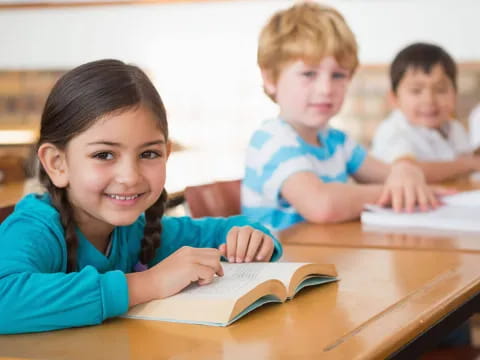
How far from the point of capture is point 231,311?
0.95m

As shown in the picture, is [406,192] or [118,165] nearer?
[118,165]

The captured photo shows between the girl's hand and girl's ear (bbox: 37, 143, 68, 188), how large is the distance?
23cm

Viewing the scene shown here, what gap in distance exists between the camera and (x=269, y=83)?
2.20 meters

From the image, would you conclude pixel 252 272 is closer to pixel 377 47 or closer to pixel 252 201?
pixel 252 201

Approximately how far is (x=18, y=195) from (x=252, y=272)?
132 cm

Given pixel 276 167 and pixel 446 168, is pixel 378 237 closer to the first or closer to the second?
pixel 276 167

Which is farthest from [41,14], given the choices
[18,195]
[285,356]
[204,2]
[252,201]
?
[285,356]

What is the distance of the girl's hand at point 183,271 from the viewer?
3.38 feet

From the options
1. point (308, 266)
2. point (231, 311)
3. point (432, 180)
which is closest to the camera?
point (231, 311)

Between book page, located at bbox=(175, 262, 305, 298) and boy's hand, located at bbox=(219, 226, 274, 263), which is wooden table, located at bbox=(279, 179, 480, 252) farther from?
book page, located at bbox=(175, 262, 305, 298)

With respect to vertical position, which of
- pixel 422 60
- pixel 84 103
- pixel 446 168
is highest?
pixel 84 103

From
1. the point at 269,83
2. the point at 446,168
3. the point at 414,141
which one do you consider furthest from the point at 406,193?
the point at 414,141

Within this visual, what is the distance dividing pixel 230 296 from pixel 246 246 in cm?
31

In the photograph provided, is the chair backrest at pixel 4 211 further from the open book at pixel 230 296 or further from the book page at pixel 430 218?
the book page at pixel 430 218
